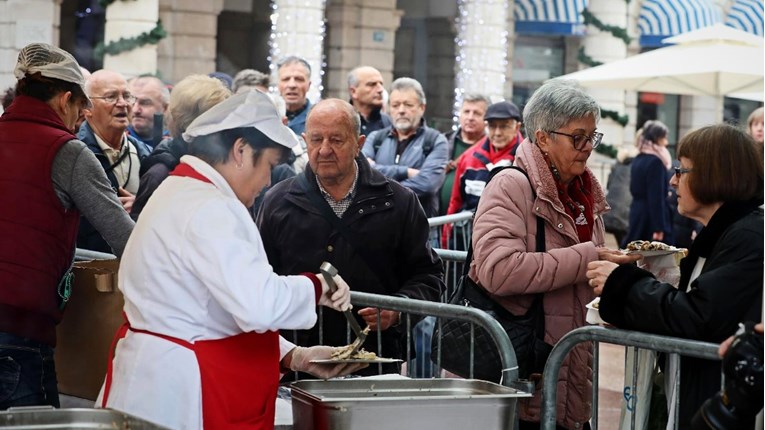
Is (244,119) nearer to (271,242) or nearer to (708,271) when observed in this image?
(708,271)

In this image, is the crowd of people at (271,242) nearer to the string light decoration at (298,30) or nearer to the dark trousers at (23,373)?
the dark trousers at (23,373)

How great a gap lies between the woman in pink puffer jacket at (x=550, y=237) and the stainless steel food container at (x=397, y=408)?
0.74 m

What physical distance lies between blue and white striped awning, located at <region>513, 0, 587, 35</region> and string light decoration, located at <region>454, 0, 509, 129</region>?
14.6ft

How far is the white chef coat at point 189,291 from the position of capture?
374 cm

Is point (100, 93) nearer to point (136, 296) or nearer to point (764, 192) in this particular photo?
point (136, 296)

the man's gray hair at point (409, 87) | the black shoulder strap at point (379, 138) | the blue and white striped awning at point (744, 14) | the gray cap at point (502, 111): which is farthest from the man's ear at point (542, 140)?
the blue and white striped awning at point (744, 14)

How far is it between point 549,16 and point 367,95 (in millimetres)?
16743

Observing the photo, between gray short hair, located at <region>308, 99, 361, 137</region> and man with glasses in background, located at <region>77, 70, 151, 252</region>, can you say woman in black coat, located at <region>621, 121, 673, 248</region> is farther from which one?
gray short hair, located at <region>308, 99, 361, 137</region>

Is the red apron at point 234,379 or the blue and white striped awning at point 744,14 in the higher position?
the blue and white striped awning at point 744,14

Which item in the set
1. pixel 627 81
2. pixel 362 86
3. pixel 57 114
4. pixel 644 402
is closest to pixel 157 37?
pixel 627 81

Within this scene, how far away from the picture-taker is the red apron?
12.7 feet

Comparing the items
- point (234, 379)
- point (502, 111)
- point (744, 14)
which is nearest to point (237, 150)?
point (234, 379)

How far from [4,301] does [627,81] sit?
1327cm

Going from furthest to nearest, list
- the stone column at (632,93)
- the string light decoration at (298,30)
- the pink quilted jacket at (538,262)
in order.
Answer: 1. the stone column at (632,93)
2. the string light decoration at (298,30)
3. the pink quilted jacket at (538,262)
